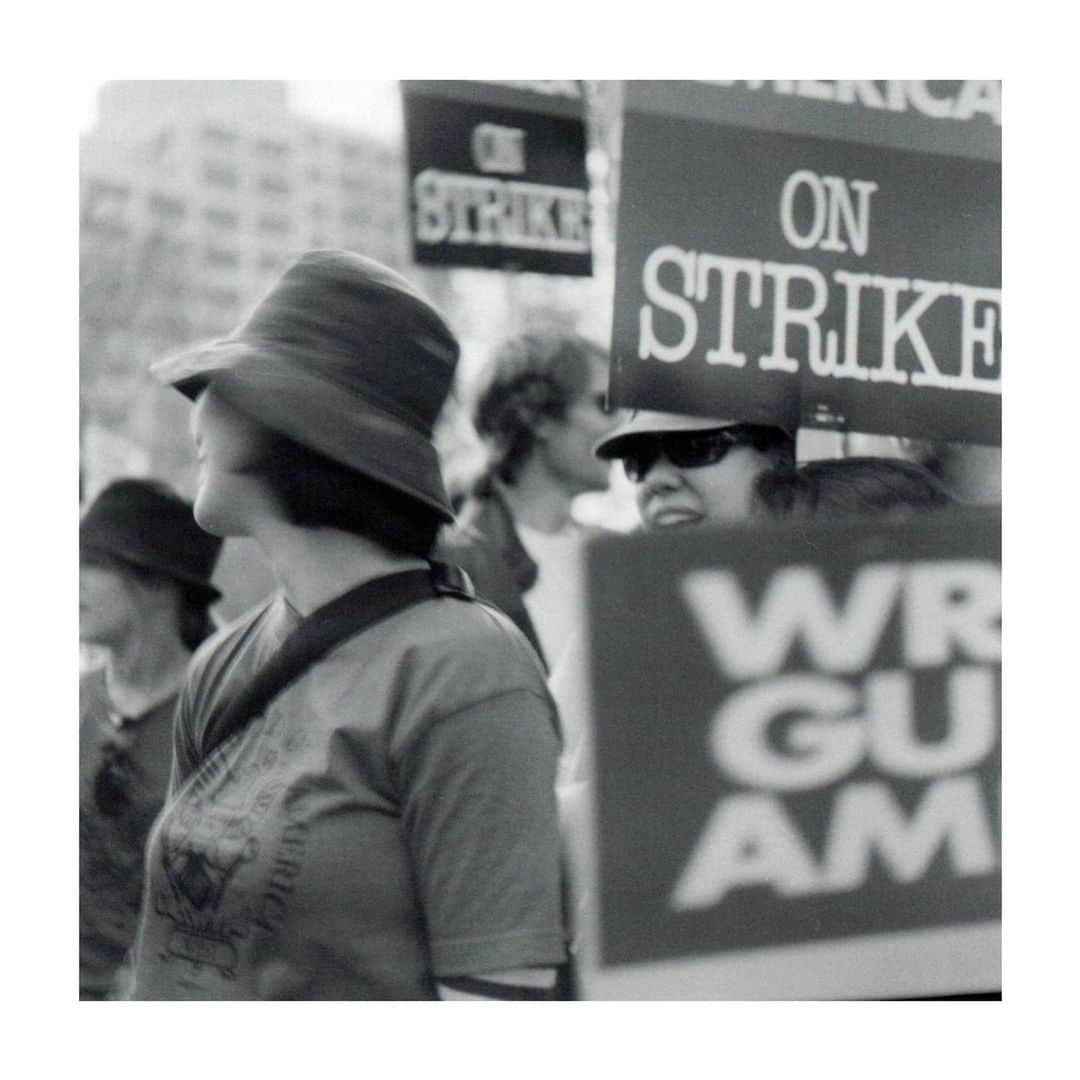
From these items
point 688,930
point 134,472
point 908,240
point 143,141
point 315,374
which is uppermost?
point 143,141

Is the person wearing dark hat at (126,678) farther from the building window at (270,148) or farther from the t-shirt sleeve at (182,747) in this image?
the building window at (270,148)

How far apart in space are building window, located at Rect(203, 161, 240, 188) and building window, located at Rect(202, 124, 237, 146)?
67mm

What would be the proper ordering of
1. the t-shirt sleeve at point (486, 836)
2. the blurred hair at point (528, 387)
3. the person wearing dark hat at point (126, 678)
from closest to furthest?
the t-shirt sleeve at point (486, 836) → the blurred hair at point (528, 387) → the person wearing dark hat at point (126, 678)

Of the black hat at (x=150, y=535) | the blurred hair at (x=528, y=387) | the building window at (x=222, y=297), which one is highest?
the building window at (x=222, y=297)

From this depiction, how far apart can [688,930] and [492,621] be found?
99cm

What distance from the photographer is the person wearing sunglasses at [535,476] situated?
3.71 meters

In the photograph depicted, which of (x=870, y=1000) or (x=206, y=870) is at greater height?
(x=206, y=870)

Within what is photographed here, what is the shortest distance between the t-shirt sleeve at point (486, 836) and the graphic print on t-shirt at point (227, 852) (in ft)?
1.09

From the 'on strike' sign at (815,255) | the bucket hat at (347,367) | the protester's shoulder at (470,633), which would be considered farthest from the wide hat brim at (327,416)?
the 'on strike' sign at (815,255)

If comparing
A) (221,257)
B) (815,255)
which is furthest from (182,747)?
(815,255)

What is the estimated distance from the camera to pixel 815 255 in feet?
12.5

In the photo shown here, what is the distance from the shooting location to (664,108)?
12.4 feet
